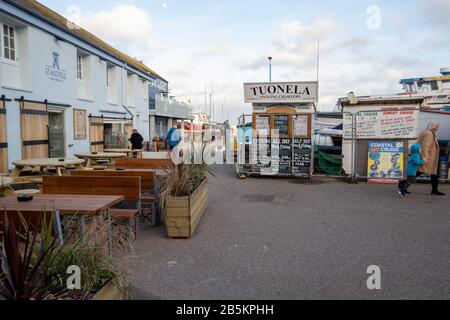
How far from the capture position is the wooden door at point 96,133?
15055 millimetres

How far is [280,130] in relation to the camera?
12383mm

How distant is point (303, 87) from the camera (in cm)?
1202

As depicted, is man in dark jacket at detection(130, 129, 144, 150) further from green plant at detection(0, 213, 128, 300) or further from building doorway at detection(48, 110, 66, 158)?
green plant at detection(0, 213, 128, 300)

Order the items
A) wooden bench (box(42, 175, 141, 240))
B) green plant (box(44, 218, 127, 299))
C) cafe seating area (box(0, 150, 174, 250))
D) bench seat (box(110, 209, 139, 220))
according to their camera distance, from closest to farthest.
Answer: green plant (box(44, 218, 127, 299)) < cafe seating area (box(0, 150, 174, 250)) < bench seat (box(110, 209, 139, 220)) < wooden bench (box(42, 175, 141, 240))

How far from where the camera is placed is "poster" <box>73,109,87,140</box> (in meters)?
13.6

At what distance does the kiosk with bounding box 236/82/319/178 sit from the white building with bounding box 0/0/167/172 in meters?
6.21

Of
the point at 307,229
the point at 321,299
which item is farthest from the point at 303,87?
the point at 321,299

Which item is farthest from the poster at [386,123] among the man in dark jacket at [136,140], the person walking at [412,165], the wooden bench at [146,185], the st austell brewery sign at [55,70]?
the st austell brewery sign at [55,70]

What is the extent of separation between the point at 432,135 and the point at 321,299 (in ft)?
22.5

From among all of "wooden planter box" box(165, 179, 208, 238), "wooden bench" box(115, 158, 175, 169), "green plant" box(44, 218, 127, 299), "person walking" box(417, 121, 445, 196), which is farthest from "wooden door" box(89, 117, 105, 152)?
"green plant" box(44, 218, 127, 299)

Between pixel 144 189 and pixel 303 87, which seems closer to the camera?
pixel 144 189

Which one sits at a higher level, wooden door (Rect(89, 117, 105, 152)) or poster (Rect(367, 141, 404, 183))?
wooden door (Rect(89, 117, 105, 152))

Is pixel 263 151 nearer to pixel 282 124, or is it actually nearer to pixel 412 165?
pixel 282 124
